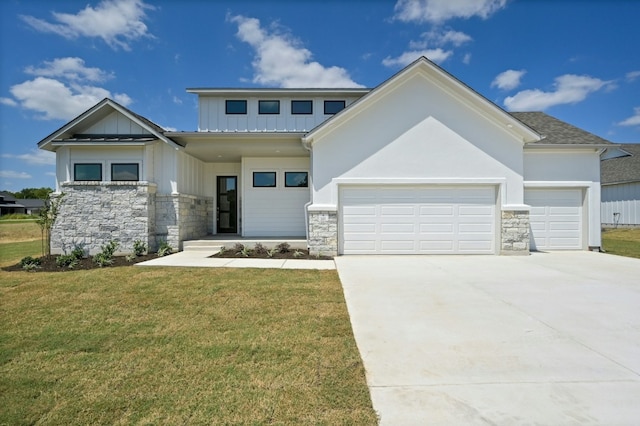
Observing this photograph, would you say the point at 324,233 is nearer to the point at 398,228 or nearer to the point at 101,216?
the point at 398,228

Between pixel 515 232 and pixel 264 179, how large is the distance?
390 inches

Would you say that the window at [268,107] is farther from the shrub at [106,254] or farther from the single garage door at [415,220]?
the shrub at [106,254]

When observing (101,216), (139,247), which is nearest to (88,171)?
(101,216)

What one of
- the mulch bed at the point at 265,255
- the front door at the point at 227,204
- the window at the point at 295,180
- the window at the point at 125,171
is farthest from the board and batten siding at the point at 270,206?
the window at the point at 125,171

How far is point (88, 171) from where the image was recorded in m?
11.1

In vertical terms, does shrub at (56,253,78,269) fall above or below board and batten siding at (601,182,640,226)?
below

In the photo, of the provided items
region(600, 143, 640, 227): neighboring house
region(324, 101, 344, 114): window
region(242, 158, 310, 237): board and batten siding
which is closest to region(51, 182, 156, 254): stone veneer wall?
region(242, 158, 310, 237): board and batten siding

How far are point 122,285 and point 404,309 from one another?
583 centimetres

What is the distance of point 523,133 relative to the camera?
1011 centimetres

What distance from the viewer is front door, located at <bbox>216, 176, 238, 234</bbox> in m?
14.2

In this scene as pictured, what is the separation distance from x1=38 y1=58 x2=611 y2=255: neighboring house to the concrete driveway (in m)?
3.32

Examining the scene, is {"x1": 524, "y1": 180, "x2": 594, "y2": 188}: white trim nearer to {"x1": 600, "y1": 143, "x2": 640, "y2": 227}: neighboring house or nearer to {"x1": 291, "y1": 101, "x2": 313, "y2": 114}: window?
{"x1": 291, "y1": 101, "x2": 313, "y2": 114}: window

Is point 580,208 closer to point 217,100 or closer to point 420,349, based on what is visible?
point 420,349

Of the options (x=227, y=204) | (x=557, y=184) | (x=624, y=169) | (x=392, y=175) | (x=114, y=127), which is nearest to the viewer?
(x=392, y=175)
